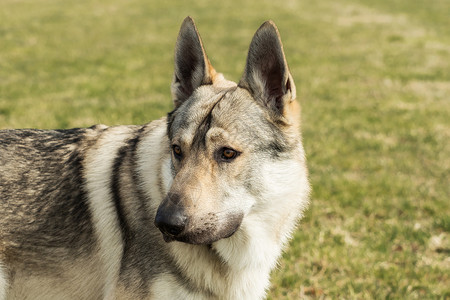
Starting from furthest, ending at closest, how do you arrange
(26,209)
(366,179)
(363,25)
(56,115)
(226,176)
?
(363,25) < (56,115) < (366,179) < (26,209) < (226,176)

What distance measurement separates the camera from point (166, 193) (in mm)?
2955

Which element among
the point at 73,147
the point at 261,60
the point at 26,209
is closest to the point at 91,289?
the point at 26,209

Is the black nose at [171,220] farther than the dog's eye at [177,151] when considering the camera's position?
No

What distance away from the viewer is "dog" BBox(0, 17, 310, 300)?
301 centimetres

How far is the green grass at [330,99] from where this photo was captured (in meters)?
4.66

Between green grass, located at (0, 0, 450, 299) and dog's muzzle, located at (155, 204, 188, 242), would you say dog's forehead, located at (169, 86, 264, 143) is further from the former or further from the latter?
green grass, located at (0, 0, 450, 299)

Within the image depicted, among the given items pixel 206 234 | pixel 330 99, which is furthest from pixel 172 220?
pixel 330 99

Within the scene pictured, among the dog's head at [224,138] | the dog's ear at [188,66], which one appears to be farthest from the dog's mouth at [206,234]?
the dog's ear at [188,66]

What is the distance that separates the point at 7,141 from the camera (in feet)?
11.0

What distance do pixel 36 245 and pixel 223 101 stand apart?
1.42m

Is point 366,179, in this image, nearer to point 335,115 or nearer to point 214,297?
point 335,115

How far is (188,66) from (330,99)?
22.2 feet

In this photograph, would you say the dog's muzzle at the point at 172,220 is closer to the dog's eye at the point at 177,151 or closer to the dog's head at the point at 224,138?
the dog's head at the point at 224,138

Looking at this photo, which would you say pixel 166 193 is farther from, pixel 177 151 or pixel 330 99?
pixel 330 99
